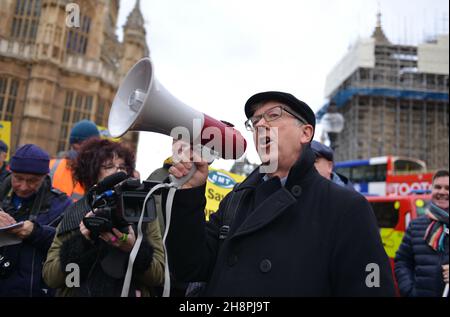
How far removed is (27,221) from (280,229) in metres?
1.55

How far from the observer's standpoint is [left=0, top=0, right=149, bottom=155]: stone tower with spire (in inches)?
818

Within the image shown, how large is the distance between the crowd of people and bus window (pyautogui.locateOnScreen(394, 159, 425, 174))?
20.1 metres

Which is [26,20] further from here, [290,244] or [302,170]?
[290,244]

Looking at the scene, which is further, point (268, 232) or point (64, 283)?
point (64, 283)

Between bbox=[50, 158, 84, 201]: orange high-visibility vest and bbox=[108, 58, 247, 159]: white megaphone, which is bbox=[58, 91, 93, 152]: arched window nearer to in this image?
bbox=[50, 158, 84, 201]: orange high-visibility vest

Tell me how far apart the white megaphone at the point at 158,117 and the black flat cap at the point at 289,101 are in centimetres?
19

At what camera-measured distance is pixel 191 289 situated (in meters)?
1.66

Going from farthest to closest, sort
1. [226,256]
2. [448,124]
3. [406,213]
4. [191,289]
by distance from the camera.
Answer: [448,124] < [406,213] < [191,289] < [226,256]

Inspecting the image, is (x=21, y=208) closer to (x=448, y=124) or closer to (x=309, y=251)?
(x=309, y=251)

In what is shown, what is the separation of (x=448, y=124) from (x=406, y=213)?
3523 cm

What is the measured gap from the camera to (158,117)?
1465mm

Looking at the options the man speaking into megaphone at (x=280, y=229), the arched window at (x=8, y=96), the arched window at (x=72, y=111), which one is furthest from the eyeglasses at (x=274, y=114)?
the arched window at (x=8, y=96)

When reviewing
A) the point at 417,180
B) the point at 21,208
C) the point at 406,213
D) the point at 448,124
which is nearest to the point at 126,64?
the point at 417,180

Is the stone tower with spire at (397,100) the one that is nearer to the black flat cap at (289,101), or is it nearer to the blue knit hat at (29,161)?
the blue knit hat at (29,161)
